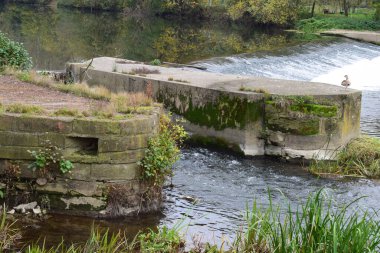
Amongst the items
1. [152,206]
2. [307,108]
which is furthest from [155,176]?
[307,108]

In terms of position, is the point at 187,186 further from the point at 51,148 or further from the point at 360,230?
the point at 360,230

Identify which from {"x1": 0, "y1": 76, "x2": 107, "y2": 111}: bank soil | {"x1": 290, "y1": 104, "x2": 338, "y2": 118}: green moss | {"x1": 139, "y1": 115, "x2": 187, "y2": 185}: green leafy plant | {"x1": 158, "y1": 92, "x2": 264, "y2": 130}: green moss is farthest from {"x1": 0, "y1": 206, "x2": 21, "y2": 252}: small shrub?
{"x1": 290, "y1": 104, "x2": 338, "y2": 118}: green moss

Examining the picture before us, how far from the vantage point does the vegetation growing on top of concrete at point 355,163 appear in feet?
48.8

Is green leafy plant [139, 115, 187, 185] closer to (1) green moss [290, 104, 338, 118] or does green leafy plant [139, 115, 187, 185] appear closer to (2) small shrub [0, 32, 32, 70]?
(1) green moss [290, 104, 338, 118]

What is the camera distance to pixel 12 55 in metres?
19.2

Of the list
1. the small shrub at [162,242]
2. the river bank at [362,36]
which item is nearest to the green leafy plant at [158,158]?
the small shrub at [162,242]

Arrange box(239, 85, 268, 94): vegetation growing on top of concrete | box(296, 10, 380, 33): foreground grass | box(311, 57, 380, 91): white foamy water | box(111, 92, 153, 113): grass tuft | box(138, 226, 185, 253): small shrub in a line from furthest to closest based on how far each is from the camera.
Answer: box(296, 10, 380, 33): foreground grass < box(311, 57, 380, 91): white foamy water < box(239, 85, 268, 94): vegetation growing on top of concrete < box(111, 92, 153, 113): grass tuft < box(138, 226, 185, 253): small shrub

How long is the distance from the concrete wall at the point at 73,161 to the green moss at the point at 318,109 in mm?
6335

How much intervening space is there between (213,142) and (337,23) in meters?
45.8

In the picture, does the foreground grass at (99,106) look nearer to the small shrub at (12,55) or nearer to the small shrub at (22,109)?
the small shrub at (22,109)

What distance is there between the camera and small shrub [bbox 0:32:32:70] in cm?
1880

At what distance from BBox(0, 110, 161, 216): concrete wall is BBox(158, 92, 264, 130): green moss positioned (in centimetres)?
593

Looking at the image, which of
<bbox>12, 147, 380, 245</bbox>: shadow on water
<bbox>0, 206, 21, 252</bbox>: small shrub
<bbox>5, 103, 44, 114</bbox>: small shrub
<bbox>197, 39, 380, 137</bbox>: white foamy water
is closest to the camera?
<bbox>0, 206, 21, 252</bbox>: small shrub

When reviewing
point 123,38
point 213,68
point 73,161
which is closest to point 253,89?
point 73,161
